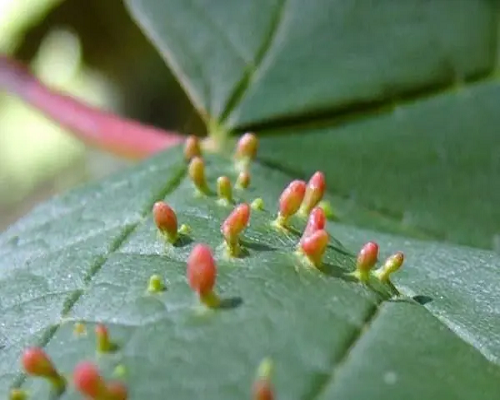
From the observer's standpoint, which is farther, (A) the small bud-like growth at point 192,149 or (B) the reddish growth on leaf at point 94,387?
(A) the small bud-like growth at point 192,149

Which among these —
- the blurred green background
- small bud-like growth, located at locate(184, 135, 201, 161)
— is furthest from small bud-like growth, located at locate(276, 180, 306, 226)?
the blurred green background

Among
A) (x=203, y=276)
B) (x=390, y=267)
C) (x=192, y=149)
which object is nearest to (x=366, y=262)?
(x=390, y=267)

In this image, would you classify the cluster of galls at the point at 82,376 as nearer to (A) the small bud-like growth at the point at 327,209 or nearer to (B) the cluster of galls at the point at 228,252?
(B) the cluster of galls at the point at 228,252

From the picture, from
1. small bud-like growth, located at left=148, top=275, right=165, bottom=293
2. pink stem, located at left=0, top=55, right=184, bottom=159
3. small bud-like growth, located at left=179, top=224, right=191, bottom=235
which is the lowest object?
pink stem, located at left=0, top=55, right=184, bottom=159

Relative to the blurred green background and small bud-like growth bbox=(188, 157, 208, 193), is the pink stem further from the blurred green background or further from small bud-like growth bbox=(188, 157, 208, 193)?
the blurred green background

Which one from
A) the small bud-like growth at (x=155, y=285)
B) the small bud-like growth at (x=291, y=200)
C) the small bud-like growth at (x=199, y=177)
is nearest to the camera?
the small bud-like growth at (x=155, y=285)

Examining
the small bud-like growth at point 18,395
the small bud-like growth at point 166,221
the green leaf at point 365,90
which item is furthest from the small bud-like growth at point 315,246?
the green leaf at point 365,90
